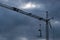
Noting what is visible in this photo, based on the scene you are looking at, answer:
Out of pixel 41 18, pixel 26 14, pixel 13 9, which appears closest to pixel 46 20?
pixel 41 18

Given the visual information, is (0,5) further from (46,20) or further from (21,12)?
(46,20)

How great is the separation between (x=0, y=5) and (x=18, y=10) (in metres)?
17.8

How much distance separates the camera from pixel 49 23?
18762cm

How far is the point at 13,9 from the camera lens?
177m

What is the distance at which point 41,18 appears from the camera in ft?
655

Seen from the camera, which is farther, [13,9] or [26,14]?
[26,14]

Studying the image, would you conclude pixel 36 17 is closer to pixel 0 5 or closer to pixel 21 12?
pixel 21 12

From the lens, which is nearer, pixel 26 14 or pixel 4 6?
pixel 4 6

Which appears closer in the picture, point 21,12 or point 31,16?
point 21,12

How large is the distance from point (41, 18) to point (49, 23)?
48.7 feet

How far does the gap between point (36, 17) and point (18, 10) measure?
2732 centimetres

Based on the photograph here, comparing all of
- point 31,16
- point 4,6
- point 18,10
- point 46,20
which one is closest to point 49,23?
point 46,20

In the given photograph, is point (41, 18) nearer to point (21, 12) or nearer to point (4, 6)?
point (21, 12)

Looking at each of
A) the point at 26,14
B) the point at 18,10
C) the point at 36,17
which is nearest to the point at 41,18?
the point at 36,17
